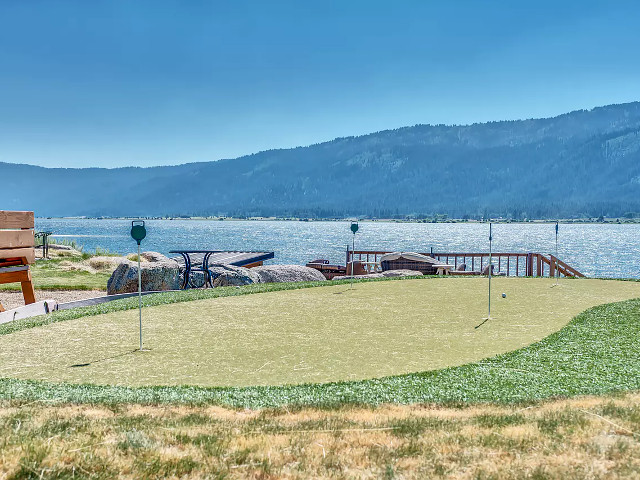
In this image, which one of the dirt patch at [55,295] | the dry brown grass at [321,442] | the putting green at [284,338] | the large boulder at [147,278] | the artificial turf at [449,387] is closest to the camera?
the dry brown grass at [321,442]

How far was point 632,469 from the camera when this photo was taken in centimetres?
282

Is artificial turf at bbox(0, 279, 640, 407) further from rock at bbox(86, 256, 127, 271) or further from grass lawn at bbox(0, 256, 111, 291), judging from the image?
rock at bbox(86, 256, 127, 271)

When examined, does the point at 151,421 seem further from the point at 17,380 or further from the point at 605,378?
the point at 605,378

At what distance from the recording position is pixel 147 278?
15.5 meters

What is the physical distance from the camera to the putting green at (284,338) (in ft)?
18.8

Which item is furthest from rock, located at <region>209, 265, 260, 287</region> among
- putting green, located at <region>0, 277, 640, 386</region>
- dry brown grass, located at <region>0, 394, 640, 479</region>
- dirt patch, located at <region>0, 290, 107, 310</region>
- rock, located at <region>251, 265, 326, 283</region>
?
dry brown grass, located at <region>0, 394, 640, 479</region>

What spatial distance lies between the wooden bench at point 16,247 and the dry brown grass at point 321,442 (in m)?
6.98

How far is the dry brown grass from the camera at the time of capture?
9.45 ft

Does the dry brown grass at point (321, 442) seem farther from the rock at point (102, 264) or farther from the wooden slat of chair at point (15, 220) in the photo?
the rock at point (102, 264)

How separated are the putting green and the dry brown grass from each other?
1373mm

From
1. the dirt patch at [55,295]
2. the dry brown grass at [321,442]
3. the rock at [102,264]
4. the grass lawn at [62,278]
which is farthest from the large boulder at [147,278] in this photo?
the rock at [102,264]

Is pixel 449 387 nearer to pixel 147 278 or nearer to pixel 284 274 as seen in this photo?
pixel 147 278

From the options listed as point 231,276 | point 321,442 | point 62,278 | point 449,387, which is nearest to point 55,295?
point 62,278

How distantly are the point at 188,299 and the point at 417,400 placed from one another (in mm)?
7187
